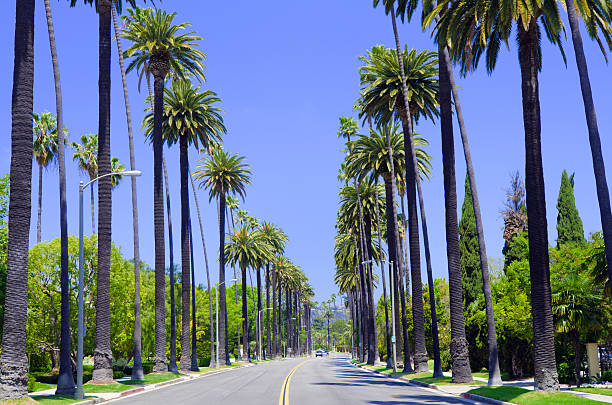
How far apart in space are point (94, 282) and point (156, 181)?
31.4 feet

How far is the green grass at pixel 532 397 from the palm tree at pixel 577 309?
229 inches

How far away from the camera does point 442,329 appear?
56500 mm

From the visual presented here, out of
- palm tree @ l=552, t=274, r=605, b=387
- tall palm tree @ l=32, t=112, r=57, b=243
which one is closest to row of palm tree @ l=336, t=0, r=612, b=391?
palm tree @ l=552, t=274, r=605, b=387

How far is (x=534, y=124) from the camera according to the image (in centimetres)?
2302

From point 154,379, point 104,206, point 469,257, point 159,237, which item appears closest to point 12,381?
point 104,206

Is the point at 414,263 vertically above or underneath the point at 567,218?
underneath

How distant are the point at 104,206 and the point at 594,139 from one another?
2417 cm

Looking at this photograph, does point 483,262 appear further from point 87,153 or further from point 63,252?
point 87,153

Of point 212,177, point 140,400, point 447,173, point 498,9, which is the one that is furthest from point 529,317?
point 212,177

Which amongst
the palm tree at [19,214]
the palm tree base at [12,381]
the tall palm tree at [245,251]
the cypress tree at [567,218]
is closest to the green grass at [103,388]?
the palm tree at [19,214]

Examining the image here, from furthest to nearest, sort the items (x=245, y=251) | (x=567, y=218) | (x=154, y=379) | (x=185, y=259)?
1. (x=245, y=251)
2. (x=185, y=259)
3. (x=567, y=218)
4. (x=154, y=379)

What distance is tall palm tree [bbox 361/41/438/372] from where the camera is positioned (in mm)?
41344

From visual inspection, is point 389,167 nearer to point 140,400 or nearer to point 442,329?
point 442,329

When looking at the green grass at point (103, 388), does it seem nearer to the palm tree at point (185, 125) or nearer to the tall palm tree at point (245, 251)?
the palm tree at point (185, 125)
